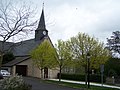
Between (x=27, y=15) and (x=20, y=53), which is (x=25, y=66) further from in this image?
(x=27, y=15)

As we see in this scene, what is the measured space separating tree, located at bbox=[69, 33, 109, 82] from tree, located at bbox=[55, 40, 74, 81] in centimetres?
275

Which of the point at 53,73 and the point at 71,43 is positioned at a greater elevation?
the point at 71,43

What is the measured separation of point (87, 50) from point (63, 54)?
7.27 m

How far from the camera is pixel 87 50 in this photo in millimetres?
39438

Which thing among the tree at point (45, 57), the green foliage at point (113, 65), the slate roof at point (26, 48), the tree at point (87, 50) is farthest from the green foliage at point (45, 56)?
the green foliage at point (113, 65)

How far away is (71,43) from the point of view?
42281 millimetres

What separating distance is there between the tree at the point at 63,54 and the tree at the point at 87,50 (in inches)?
108

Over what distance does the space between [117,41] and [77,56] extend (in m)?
29.4

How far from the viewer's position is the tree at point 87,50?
38688 mm

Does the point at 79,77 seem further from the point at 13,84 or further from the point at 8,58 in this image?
the point at 13,84

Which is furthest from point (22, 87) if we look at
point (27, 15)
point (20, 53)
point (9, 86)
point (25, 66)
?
point (20, 53)

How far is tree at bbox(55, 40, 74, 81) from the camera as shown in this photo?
4444cm

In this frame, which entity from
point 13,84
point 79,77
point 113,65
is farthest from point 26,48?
point 13,84

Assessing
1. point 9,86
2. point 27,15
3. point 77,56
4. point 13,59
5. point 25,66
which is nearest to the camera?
point 9,86
